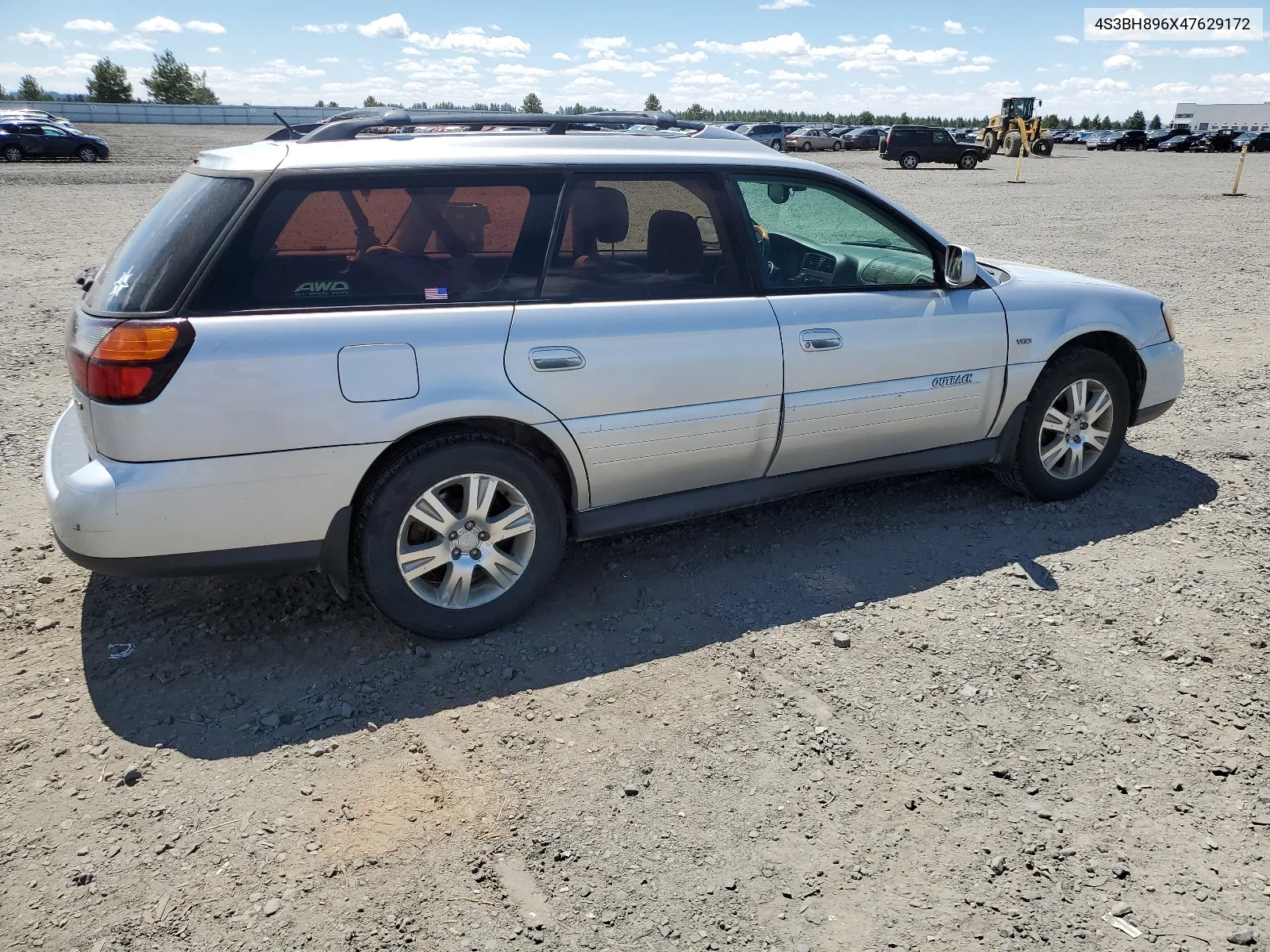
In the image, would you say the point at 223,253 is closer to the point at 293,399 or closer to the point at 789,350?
the point at 293,399

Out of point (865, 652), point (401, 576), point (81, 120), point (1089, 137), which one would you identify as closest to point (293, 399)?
point (401, 576)

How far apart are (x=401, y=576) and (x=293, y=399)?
77 cm

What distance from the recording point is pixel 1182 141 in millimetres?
57406

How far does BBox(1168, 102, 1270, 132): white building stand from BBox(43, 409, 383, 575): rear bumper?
100516 mm

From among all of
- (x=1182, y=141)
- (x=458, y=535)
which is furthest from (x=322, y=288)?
(x=1182, y=141)

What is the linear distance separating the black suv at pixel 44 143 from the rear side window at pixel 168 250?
32634 mm

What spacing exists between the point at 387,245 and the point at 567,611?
5.25ft

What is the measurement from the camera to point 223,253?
3281mm

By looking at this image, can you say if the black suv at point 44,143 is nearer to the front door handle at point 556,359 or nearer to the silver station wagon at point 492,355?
the silver station wagon at point 492,355

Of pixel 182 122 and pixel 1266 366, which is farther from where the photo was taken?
pixel 182 122

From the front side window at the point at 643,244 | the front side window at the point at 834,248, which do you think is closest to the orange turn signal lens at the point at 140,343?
the front side window at the point at 643,244

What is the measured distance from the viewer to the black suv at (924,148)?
120 ft

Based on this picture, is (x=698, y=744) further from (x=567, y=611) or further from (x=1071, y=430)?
(x=1071, y=430)

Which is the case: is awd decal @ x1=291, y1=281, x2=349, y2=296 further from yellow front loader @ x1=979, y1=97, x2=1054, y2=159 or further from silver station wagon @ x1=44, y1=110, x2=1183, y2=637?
yellow front loader @ x1=979, y1=97, x2=1054, y2=159
